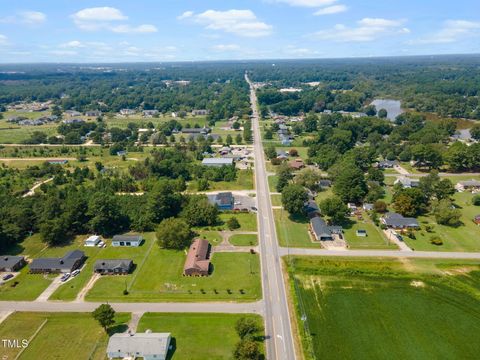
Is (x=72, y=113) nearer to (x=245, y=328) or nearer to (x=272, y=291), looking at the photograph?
(x=272, y=291)

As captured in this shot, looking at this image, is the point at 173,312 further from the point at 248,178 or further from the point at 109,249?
the point at 248,178

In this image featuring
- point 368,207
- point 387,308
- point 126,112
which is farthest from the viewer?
point 126,112

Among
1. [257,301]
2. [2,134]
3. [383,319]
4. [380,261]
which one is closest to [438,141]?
[380,261]

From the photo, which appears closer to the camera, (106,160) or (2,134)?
(106,160)

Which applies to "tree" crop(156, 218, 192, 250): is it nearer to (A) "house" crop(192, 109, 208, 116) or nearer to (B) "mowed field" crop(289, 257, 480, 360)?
(B) "mowed field" crop(289, 257, 480, 360)

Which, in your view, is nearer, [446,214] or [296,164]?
[446,214]

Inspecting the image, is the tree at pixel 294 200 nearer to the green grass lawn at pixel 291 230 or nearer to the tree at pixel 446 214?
the green grass lawn at pixel 291 230

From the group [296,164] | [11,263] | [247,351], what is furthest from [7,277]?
[296,164]
